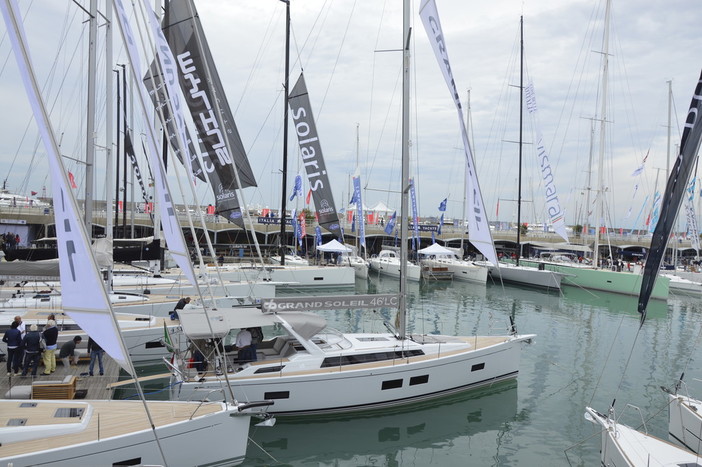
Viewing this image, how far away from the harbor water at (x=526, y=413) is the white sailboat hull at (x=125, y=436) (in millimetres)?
1486

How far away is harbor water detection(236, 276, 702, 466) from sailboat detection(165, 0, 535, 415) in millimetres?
508

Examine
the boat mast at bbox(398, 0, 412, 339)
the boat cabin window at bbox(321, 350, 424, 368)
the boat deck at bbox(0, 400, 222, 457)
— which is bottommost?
the boat deck at bbox(0, 400, 222, 457)

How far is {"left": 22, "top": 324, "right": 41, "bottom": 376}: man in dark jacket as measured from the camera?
12016 millimetres

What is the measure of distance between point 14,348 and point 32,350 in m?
0.50

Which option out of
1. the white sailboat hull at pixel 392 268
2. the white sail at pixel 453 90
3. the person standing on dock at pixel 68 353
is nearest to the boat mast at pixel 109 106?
the person standing on dock at pixel 68 353

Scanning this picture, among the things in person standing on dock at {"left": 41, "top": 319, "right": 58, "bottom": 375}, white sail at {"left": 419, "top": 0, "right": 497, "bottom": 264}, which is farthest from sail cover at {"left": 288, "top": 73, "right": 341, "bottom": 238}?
person standing on dock at {"left": 41, "top": 319, "right": 58, "bottom": 375}

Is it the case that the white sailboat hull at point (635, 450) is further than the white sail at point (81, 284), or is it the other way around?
the white sailboat hull at point (635, 450)

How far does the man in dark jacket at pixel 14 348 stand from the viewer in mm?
11992

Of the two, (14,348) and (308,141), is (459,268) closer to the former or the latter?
(308,141)

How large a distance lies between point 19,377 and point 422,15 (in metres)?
13.6

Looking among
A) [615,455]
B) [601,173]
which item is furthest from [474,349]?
[601,173]

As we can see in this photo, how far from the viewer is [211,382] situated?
11.5 metres

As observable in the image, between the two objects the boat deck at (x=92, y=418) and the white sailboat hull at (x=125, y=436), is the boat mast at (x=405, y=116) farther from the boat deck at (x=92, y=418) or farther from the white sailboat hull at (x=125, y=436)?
the boat deck at (x=92, y=418)

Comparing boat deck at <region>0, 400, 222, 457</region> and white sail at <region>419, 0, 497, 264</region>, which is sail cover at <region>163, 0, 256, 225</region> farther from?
boat deck at <region>0, 400, 222, 457</region>
